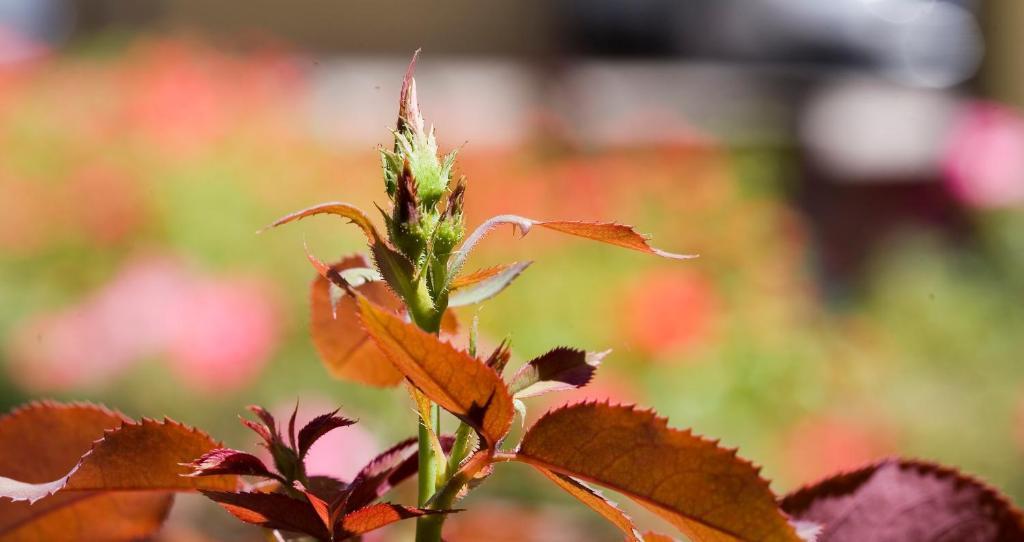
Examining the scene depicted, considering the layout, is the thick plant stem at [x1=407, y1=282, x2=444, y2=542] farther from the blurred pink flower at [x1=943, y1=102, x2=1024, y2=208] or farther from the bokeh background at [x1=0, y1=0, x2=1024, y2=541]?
the blurred pink flower at [x1=943, y1=102, x2=1024, y2=208]

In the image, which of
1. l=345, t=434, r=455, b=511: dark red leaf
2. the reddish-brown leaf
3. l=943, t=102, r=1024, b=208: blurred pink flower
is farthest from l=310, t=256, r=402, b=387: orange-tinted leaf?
l=943, t=102, r=1024, b=208: blurred pink flower

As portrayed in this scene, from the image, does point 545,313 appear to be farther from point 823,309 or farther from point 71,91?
point 71,91

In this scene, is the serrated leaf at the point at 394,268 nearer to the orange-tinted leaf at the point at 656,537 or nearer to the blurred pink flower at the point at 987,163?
the orange-tinted leaf at the point at 656,537

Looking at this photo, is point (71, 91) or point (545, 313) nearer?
point (545, 313)

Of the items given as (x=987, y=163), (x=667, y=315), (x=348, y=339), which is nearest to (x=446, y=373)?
(x=348, y=339)

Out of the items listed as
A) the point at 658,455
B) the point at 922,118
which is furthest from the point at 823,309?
the point at 658,455

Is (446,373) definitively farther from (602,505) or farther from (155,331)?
(155,331)
